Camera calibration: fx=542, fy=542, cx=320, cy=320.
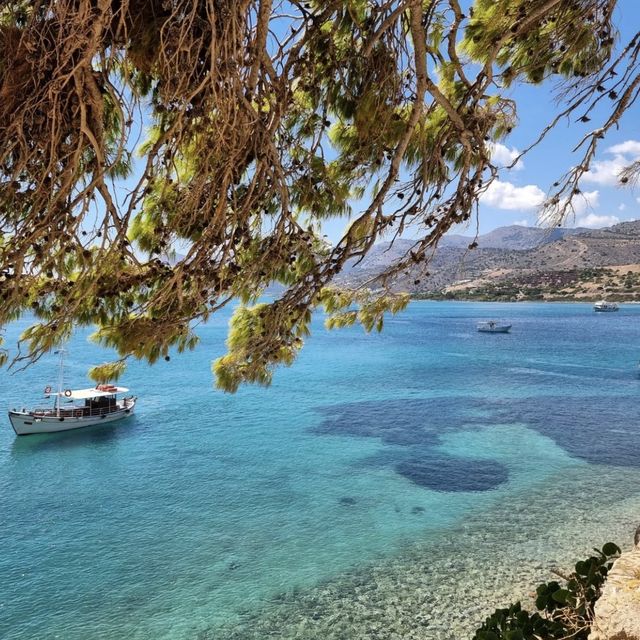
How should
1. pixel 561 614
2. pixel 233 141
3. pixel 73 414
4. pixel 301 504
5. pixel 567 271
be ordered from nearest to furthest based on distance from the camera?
pixel 233 141 < pixel 561 614 < pixel 301 504 < pixel 73 414 < pixel 567 271

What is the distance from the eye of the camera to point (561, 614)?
4.00 m

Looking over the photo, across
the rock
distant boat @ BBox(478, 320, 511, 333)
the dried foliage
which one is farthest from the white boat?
distant boat @ BBox(478, 320, 511, 333)

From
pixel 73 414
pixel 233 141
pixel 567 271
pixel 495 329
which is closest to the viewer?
pixel 233 141

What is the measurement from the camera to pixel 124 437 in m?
17.3

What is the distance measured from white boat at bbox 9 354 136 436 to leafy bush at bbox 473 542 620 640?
15187 millimetres

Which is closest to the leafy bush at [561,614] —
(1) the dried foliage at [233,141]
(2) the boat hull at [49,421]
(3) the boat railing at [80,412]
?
(1) the dried foliage at [233,141]

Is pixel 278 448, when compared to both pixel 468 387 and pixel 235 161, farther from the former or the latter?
pixel 235 161

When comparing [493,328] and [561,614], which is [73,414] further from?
[493,328]

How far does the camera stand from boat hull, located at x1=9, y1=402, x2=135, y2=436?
16688 mm

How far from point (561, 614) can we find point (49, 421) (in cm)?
1678

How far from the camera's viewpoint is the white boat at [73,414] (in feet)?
55.1

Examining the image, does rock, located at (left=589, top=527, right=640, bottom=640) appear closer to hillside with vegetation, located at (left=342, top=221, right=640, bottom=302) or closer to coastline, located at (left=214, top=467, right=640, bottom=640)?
coastline, located at (left=214, top=467, right=640, bottom=640)

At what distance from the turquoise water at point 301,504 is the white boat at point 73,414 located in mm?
612

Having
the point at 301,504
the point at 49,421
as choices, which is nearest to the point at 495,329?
the point at 49,421
